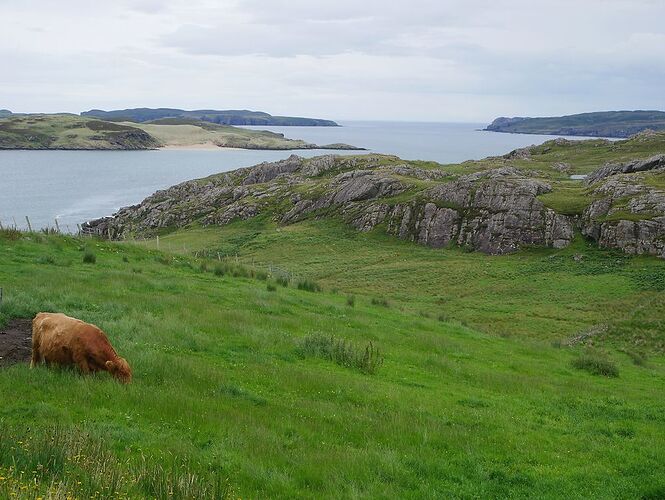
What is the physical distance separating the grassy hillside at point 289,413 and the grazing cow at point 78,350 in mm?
455

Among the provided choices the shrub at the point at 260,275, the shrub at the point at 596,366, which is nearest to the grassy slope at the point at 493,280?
the shrub at the point at 596,366

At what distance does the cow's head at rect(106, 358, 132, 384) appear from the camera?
1289 centimetres

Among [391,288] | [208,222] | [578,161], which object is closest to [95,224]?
[208,222]

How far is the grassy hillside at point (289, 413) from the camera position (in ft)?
30.2

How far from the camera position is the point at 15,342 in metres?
15.4

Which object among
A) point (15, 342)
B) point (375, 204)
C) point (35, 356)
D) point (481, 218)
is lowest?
point (481, 218)

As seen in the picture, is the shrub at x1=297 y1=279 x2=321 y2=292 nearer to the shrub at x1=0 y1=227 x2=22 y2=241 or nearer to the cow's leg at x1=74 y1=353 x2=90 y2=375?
the shrub at x1=0 y1=227 x2=22 y2=241

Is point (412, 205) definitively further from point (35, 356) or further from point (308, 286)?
point (35, 356)

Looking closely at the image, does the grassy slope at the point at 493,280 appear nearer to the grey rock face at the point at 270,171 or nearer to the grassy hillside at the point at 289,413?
the grassy hillside at the point at 289,413

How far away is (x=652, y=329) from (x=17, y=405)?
36.9 metres

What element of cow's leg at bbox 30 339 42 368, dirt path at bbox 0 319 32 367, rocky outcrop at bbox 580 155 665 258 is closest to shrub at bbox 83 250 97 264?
dirt path at bbox 0 319 32 367

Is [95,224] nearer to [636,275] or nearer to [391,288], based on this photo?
[391,288]

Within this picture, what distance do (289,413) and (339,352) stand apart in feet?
22.8

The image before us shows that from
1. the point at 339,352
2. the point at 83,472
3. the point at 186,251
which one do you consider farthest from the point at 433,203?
the point at 83,472
